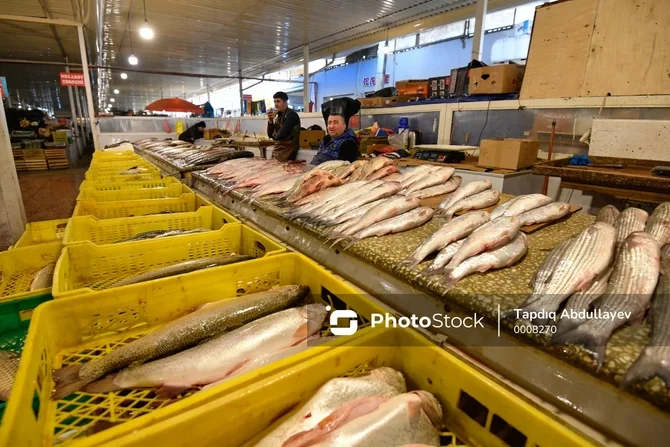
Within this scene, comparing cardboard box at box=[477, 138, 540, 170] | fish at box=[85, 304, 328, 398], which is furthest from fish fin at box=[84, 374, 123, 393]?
cardboard box at box=[477, 138, 540, 170]

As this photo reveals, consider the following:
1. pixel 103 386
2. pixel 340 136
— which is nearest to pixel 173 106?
pixel 340 136

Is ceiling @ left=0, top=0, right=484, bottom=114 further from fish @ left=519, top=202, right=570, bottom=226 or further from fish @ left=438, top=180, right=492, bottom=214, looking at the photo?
fish @ left=519, top=202, right=570, bottom=226

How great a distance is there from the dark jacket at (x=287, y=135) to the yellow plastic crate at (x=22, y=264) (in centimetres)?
443

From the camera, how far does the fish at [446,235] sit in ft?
4.77

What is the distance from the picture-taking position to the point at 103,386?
1.23 m

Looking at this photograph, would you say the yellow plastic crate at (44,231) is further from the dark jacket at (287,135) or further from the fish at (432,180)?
the dark jacket at (287,135)

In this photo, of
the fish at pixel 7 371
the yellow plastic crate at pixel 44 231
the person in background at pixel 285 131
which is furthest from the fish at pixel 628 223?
the person in background at pixel 285 131

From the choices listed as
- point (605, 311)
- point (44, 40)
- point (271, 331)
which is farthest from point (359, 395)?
point (44, 40)

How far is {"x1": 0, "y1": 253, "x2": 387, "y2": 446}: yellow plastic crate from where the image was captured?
85cm

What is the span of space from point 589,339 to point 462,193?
1.33 metres

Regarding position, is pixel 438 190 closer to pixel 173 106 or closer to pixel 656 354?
pixel 656 354

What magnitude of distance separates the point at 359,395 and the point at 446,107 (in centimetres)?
646

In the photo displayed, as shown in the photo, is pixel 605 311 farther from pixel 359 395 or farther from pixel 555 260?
pixel 359 395

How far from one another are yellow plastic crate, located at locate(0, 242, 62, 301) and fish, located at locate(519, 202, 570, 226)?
3.00 meters
